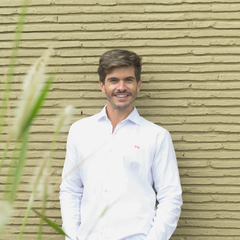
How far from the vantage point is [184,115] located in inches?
89.6

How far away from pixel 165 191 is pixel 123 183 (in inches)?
12.0

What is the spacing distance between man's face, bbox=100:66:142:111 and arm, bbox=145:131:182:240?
37 centimetres

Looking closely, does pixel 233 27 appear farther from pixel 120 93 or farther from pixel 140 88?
pixel 120 93

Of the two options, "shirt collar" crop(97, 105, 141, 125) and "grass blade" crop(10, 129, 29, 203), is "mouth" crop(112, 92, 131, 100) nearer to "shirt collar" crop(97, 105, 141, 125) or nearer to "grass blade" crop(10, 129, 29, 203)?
"shirt collar" crop(97, 105, 141, 125)

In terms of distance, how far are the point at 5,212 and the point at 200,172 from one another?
6.90 ft

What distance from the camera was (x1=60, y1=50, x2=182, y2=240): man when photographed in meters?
1.77

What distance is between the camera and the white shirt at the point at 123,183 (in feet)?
5.79

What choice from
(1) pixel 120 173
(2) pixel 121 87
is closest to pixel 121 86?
(2) pixel 121 87

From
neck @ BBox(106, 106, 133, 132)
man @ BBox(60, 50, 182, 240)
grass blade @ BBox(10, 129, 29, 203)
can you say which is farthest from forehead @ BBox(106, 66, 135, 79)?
grass blade @ BBox(10, 129, 29, 203)

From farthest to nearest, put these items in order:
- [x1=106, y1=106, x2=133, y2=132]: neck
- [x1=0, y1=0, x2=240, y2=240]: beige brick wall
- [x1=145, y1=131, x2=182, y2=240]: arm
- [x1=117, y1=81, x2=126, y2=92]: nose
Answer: [x1=0, y1=0, x2=240, y2=240]: beige brick wall → [x1=106, y1=106, x2=133, y2=132]: neck → [x1=117, y1=81, x2=126, y2=92]: nose → [x1=145, y1=131, x2=182, y2=240]: arm

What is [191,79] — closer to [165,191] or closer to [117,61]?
[117,61]

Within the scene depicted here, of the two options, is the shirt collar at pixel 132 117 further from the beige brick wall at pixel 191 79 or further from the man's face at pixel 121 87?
the beige brick wall at pixel 191 79

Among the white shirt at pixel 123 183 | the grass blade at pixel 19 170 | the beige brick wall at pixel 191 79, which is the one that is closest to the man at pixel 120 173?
the white shirt at pixel 123 183

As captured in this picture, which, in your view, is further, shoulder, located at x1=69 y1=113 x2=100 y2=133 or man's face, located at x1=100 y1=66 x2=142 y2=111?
shoulder, located at x1=69 y1=113 x2=100 y2=133
